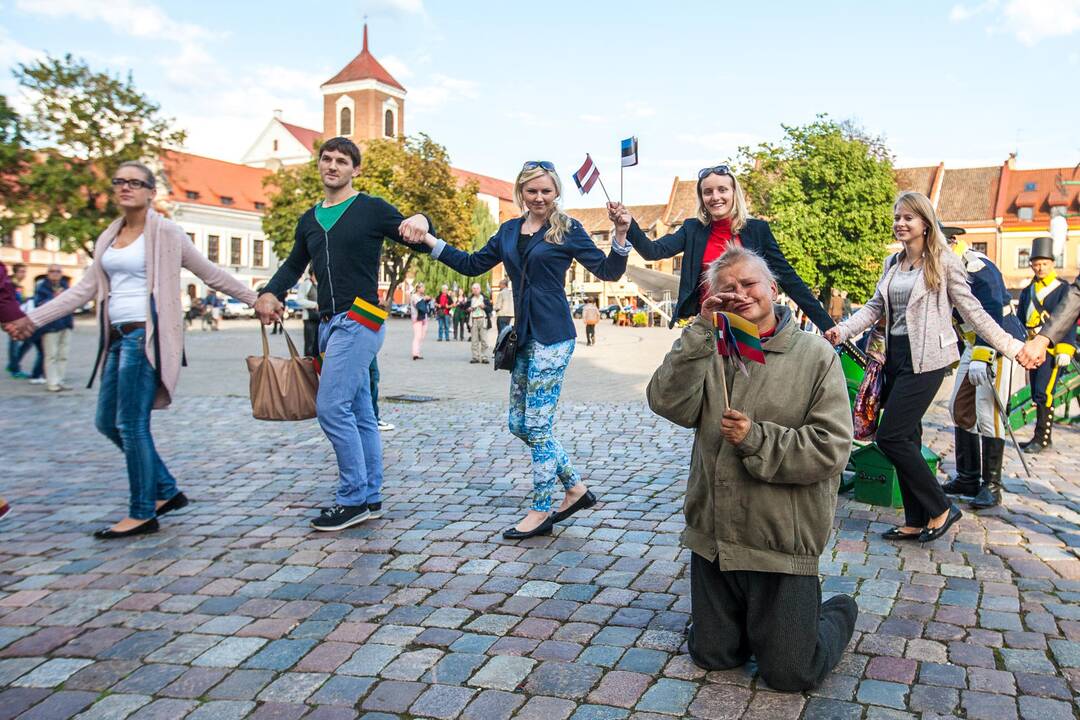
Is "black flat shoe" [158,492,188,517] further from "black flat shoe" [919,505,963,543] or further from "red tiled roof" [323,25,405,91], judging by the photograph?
"red tiled roof" [323,25,405,91]

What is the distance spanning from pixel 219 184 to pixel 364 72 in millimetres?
19054

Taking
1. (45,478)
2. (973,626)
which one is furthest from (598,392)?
(973,626)

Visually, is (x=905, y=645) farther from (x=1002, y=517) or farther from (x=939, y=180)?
(x=939, y=180)

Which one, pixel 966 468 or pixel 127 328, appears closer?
pixel 127 328

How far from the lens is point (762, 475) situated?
3.22m

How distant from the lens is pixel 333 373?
5.46 meters

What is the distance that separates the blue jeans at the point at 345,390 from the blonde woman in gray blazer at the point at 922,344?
9.44 ft

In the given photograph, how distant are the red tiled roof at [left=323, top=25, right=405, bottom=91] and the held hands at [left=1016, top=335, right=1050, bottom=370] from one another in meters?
95.0

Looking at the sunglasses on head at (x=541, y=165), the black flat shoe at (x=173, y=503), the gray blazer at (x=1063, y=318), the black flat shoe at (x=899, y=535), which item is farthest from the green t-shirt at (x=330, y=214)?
the gray blazer at (x=1063, y=318)

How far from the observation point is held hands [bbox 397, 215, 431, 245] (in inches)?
216

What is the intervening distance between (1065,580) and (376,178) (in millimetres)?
49639

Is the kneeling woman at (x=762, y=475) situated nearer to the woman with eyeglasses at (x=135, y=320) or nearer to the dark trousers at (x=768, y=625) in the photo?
the dark trousers at (x=768, y=625)

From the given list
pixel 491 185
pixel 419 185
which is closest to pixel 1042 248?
pixel 419 185

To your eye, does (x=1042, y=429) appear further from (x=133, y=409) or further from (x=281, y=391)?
(x=133, y=409)
